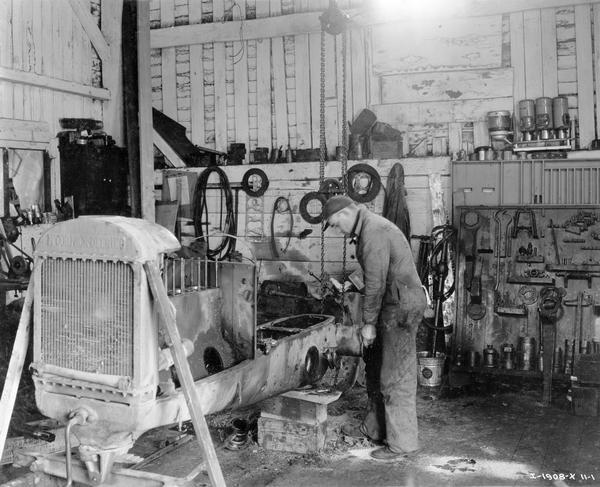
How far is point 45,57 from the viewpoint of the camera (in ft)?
23.5

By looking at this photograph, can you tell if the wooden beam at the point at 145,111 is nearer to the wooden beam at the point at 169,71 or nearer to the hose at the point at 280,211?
the wooden beam at the point at 169,71

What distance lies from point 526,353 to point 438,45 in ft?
11.1

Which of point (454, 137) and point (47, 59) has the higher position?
point (47, 59)

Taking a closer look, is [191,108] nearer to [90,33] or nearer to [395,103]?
[90,33]

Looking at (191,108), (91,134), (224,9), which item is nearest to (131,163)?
(91,134)

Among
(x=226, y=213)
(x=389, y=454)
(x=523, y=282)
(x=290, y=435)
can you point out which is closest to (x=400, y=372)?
(x=389, y=454)

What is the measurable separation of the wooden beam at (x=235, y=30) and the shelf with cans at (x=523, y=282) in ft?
9.75

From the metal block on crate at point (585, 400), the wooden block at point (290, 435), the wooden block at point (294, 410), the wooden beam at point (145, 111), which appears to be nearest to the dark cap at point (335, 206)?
the wooden block at point (294, 410)

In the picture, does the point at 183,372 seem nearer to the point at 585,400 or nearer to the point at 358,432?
the point at 358,432

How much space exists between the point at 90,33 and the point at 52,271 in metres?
5.68

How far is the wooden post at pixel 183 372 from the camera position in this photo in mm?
2766

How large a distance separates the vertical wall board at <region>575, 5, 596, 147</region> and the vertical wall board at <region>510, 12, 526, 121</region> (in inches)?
20.8

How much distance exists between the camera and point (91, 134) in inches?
295

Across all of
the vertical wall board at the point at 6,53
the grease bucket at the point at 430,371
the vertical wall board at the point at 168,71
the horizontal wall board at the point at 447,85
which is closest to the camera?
the grease bucket at the point at 430,371
